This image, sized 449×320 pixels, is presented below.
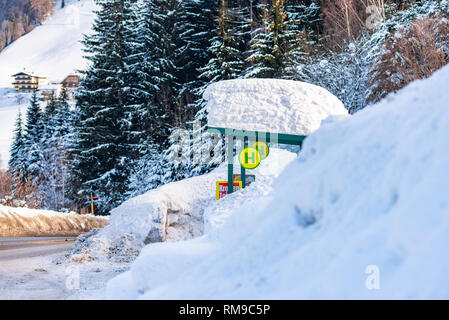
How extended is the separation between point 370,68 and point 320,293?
47.7ft

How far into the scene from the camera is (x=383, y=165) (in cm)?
286

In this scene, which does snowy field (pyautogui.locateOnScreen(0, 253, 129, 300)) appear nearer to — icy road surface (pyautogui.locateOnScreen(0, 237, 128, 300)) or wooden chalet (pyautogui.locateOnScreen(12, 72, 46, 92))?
icy road surface (pyautogui.locateOnScreen(0, 237, 128, 300))

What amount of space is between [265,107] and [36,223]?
29.0 ft

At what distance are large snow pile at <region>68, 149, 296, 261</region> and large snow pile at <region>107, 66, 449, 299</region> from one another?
14.4ft

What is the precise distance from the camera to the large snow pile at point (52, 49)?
8188 cm

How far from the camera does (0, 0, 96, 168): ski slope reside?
77188 mm

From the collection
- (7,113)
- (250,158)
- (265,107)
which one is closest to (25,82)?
(7,113)

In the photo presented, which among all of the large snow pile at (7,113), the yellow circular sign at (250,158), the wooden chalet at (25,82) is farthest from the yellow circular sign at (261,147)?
the wooden chalet at (25,82)

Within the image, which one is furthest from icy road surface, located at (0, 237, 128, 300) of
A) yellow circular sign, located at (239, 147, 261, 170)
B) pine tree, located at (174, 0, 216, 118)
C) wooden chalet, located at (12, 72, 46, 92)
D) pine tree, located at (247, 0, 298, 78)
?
wooden chalet, located at (12, 72, 46, 92)

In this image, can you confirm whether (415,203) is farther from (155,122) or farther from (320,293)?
(155,122)

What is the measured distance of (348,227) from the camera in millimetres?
2705

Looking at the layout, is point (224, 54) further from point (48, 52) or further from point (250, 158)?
point (48, 52)

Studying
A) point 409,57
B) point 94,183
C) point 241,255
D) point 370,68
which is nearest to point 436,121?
point 241,255

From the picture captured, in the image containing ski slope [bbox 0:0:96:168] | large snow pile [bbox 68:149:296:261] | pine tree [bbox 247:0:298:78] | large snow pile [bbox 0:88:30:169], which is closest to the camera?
large snow pile [bbox 68:149:296:261]
